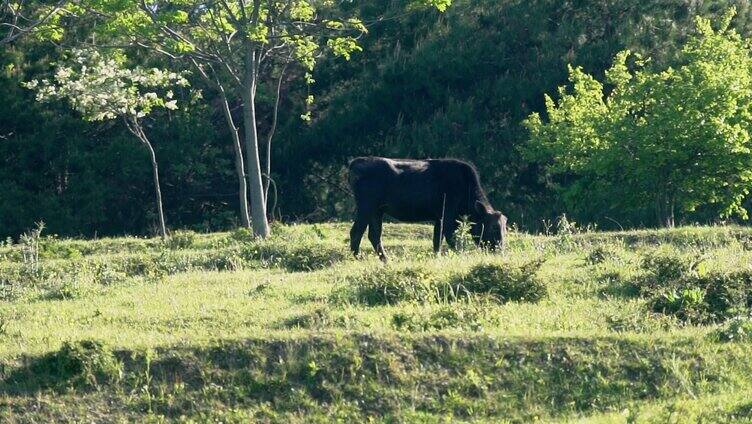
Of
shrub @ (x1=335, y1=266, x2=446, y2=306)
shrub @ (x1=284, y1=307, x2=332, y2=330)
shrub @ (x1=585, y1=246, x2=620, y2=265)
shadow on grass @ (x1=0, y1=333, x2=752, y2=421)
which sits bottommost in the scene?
shadow on grass @ (x1=0, y1=333, x2=752, y2=421)

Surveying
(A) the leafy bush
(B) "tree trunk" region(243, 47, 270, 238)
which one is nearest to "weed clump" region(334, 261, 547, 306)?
(A) the leafy bush

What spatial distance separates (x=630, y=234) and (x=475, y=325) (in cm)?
1111

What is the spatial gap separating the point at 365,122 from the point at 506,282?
25.9m

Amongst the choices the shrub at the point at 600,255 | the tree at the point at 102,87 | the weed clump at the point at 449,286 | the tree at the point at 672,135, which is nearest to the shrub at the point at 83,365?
the weed clump at the point at 449,286

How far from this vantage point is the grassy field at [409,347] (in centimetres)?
1242

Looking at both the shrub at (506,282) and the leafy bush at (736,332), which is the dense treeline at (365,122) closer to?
the shrub at (506,282)

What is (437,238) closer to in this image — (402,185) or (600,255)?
(402,185)

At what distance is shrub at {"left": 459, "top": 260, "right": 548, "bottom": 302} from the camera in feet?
51.8

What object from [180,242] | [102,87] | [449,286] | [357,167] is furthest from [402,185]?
[102,87]

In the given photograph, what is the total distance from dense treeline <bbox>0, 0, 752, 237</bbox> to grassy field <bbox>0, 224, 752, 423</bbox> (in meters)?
20.8

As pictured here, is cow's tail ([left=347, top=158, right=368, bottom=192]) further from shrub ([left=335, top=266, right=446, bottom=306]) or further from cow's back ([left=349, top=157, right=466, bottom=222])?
shrub ([left=335, top=266, right=446, bottom=306])

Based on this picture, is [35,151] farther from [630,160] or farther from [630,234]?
[630,234]

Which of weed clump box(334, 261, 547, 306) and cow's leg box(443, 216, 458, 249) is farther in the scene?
cow's leg box(443, 216, 458, 249)

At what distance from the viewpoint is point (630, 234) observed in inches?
955
